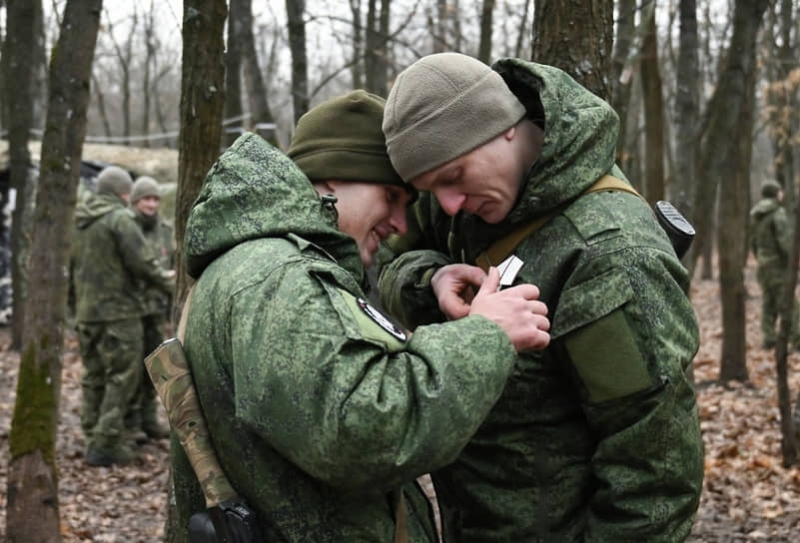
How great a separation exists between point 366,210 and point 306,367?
72cm

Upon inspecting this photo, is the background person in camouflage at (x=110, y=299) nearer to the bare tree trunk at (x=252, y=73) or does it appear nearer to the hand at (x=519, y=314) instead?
the bare tree trunk at (x=252, y=73)

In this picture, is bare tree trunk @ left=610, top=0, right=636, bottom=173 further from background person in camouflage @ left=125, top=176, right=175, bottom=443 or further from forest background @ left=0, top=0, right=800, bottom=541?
background person in camouflage @ left=125, top=176, right=175, bottom=443

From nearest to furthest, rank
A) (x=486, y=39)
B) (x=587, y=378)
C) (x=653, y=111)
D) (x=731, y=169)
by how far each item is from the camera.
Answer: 1. (x=587, y=378)
2. (x=653, y=111)
3. (x=731, y=169)
4. (x=486, y=39)

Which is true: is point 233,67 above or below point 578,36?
above

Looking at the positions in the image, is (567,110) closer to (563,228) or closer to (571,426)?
(563,228)

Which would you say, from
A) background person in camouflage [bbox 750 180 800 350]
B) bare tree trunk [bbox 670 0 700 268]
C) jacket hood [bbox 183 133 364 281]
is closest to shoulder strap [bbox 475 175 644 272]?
jacket hood [bbox 183 133 364 281]

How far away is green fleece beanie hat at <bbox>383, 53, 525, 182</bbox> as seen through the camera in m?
2.34

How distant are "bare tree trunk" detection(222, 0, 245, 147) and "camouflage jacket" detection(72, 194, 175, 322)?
1.72m

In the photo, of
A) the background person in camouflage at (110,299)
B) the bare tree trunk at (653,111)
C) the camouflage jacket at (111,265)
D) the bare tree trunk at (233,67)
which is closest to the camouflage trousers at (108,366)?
the background person in camouflage at (110,299)

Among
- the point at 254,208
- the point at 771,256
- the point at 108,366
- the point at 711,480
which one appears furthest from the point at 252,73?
the point at 254,208

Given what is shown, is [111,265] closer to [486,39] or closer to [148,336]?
[148,336]

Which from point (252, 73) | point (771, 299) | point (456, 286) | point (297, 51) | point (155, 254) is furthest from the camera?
point (771, 299)

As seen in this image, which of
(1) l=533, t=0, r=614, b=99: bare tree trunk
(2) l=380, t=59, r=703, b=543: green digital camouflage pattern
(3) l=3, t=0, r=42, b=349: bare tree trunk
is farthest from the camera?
(3) l=3, t=0, r=42, b=349: bare tree trunk

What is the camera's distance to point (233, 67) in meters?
10.5
